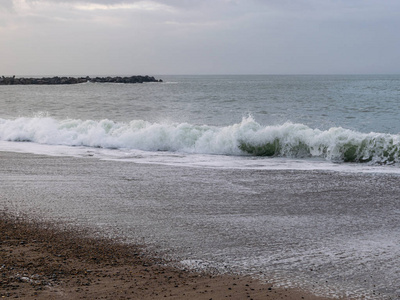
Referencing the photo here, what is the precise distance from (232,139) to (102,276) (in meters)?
10.3

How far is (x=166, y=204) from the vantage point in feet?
23.4

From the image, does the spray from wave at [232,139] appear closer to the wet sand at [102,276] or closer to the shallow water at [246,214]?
the shallow water at [246,214]

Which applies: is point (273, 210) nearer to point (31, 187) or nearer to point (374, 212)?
point (374, 212)

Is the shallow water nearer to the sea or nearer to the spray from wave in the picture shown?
the sea

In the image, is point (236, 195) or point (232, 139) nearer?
point (236, 195)

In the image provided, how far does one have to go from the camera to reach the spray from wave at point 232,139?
12641 mm

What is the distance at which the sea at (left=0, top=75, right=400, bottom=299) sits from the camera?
15.6 feet

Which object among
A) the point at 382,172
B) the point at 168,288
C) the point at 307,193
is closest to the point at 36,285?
the point at 168,288

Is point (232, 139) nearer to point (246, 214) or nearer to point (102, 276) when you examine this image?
point (246, 214)

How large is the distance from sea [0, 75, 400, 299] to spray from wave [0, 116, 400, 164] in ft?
0.13

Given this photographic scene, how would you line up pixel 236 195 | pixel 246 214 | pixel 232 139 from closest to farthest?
pixel 246 214
pixel 236 195
pixel 232 139

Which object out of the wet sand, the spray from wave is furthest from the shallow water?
the spray from wave

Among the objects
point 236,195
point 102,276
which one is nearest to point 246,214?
point 236,195

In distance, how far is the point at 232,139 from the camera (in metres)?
14.3
